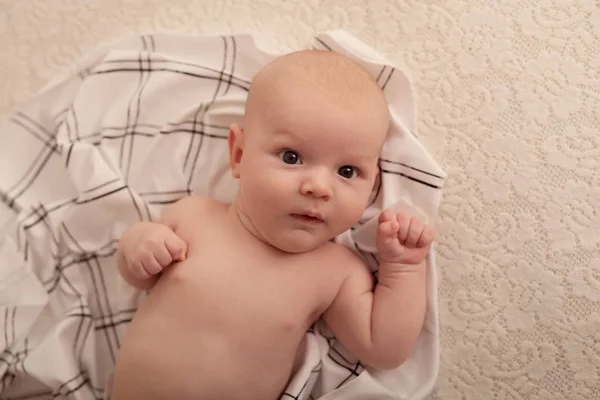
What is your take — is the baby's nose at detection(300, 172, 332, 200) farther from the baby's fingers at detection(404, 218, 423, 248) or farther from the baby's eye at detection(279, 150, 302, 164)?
the baby's fingers at detection(404, 218, 423, 248)

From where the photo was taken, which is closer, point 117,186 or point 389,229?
point 389,229

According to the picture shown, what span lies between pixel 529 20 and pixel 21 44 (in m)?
0.89

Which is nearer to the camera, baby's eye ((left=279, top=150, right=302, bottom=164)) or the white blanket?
baby's eye ((left=279, top=150, right=302, bottom=164))

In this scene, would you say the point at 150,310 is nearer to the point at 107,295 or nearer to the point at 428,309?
Result: the point at 107,295

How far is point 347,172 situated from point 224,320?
27 centimetres

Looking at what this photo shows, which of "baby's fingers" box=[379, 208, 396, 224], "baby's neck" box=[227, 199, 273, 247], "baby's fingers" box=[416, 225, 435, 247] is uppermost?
"baby's fingers" box=[379, 208, 396, 224]

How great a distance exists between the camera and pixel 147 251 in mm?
901

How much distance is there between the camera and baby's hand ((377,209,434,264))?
0.92 metres

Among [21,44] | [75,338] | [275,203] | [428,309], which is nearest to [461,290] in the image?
[428,309]

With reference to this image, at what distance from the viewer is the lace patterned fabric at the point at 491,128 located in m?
0.98

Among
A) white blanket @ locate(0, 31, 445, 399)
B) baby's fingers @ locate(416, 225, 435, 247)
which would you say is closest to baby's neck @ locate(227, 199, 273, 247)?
white blanket @ locate(0, 31, 445, 399)

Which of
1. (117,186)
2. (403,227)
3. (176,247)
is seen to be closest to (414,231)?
(403,227)

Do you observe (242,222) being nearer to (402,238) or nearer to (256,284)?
(256,284)

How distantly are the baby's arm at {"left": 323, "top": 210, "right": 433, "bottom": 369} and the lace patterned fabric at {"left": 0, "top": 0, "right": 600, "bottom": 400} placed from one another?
3.9 inches
